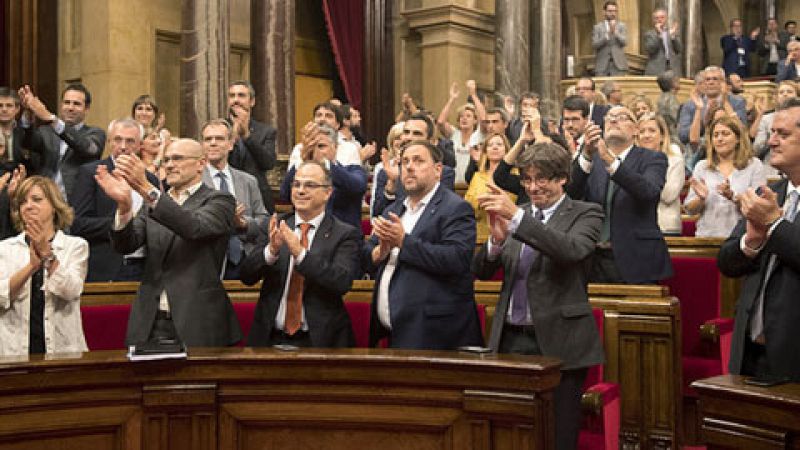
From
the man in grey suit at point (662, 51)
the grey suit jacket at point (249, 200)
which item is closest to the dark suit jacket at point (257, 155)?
the grey suit jacket at point (249, 200)

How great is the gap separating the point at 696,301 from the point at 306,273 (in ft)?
7.56

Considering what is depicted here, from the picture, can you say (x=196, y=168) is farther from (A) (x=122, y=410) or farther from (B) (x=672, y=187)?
(B) (x=672, y=187)

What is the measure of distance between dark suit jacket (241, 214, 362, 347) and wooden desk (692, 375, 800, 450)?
4.69 ft

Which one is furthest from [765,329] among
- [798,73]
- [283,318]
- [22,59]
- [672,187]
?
[798,73]

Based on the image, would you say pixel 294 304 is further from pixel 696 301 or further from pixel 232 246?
pixel 696 301

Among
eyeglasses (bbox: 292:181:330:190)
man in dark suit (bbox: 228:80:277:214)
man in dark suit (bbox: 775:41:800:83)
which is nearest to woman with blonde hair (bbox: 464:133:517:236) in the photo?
man in dark suit (bbox: 228:80:277:214)

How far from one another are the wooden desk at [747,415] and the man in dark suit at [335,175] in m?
2.37

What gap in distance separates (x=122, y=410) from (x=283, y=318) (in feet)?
2.97

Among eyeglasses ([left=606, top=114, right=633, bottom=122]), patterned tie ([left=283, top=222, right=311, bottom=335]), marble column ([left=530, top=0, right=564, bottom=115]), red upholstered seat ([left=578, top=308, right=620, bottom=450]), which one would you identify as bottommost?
red upholstered seat ([left=578, top=308, right=620, bottom=450])

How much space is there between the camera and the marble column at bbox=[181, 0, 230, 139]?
7.39 meters

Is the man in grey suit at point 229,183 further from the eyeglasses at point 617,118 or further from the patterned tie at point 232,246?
the eyeglasses at point 617,118

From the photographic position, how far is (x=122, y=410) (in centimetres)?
265

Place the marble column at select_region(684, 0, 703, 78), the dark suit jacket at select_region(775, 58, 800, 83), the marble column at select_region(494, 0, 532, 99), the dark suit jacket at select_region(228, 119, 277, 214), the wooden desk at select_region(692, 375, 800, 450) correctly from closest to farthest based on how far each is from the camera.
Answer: the wooden desk at select_region(692, 375, 800, 450) → the dark suit jacket at select_region(228, 119, 277, 214) → the dark suit jacket at select_region(775, 58, 800, 83) → the marble column at select_region(494, 0, 532, 99) → the marble column at select_region(684, 0, 703, 78)

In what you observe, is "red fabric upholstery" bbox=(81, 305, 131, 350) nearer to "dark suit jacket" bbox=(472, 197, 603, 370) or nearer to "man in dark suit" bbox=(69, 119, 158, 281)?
"man in dark suit" bbox=(69, 119, 158, 281)
